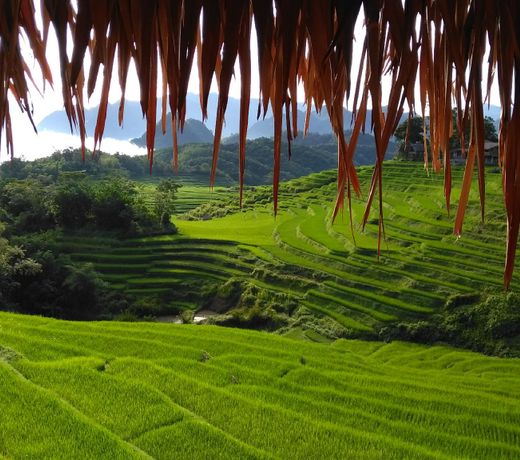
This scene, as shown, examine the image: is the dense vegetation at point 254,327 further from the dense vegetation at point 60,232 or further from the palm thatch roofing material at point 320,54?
the palm thatch roofing material at point 320,54

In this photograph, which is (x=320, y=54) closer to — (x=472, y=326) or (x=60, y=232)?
(x=472, y=326)

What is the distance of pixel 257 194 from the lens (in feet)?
111

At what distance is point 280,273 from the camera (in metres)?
18.9

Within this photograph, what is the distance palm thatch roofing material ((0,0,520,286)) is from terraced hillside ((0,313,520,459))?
3970 mm

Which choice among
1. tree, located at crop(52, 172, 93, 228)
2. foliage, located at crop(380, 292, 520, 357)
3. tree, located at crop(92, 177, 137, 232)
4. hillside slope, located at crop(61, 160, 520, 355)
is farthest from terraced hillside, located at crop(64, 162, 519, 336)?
tree, located at crop(52, 172, 93, 228)

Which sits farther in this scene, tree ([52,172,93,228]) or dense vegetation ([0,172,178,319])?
tree ([52,172,93,228])

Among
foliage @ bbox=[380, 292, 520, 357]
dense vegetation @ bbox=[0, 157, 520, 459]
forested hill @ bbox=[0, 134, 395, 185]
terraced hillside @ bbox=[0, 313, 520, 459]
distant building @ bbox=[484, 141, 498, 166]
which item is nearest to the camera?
distant building @ bbox=[484, 141, 498, 166]

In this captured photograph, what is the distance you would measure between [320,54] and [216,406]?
16.6ft

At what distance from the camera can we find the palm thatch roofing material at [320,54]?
374 millimetres

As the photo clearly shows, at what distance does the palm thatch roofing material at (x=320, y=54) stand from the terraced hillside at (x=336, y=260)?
588 inches

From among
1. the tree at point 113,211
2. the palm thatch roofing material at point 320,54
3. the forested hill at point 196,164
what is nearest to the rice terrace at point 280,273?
the palm thatch roofing material at point 320,54

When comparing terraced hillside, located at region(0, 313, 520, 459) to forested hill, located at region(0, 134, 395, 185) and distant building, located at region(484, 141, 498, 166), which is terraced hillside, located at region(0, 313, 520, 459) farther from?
forested hill, located at region(0, 134, 395, 185)

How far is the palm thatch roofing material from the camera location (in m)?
0.37

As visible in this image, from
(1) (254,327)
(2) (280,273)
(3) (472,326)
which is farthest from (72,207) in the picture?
(3) (472,326)
